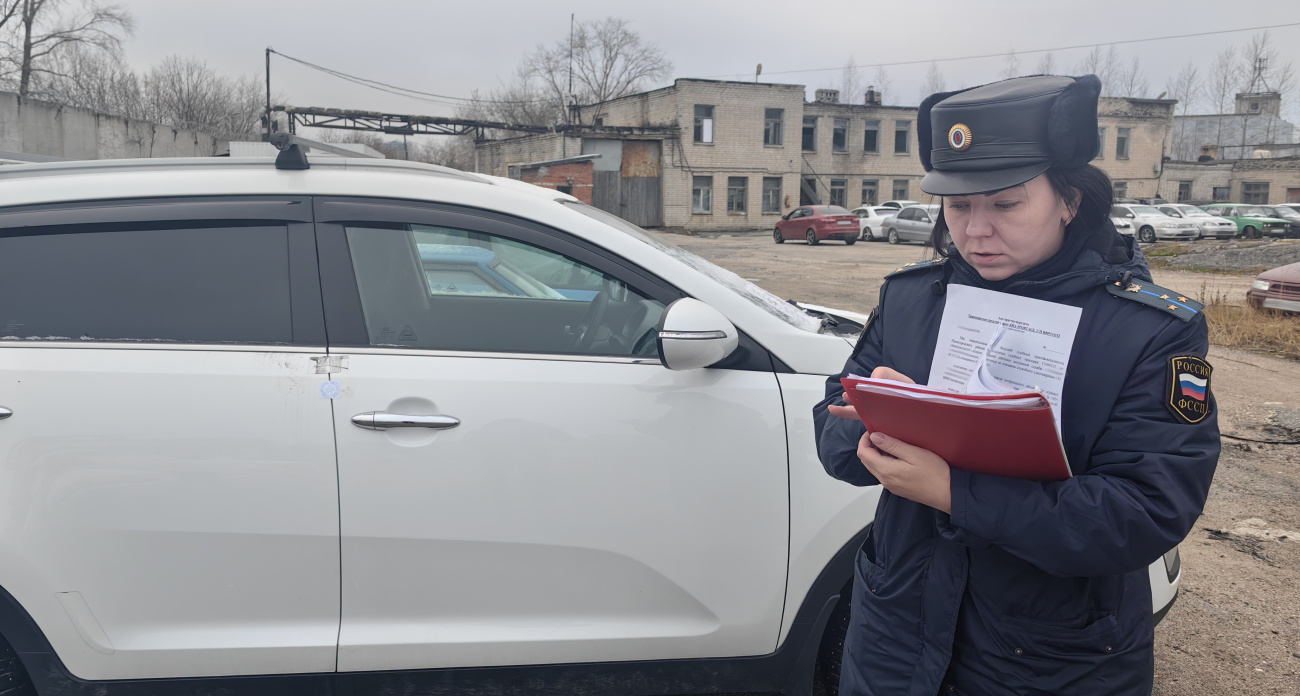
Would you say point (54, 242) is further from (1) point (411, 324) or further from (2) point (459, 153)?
(2) point (459, 153)

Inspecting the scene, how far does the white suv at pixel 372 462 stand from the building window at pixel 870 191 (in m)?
46.7

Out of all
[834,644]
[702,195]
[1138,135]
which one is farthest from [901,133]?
[834,644]

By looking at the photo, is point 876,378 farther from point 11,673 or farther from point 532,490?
point 11,673

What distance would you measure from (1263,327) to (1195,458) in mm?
9624

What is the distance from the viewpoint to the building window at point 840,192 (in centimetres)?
4622

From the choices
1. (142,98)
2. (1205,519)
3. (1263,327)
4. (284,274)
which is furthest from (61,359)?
(142,98)

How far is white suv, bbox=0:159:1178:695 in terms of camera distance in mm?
2061

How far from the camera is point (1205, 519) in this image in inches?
165

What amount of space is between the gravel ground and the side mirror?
1000 millimetres

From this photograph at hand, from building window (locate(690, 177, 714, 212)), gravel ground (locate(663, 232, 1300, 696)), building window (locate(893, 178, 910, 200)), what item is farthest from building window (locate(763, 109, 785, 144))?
gravel ground (locate(663, 232, 1300, 696))

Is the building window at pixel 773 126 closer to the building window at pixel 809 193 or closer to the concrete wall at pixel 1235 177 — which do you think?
the building window at pixel 809 193

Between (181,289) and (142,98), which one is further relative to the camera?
(142,98)

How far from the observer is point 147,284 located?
86.7 inches

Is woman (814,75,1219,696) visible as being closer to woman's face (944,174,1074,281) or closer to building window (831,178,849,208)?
woman's face (944,174,1074,281)
